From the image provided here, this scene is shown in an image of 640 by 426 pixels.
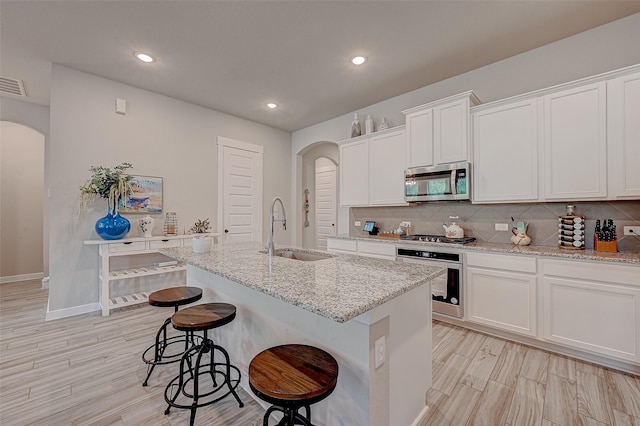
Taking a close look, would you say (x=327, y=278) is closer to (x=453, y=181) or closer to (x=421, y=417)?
(x=421, y=417)

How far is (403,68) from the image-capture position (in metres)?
3.21

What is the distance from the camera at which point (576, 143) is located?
7.97 feet

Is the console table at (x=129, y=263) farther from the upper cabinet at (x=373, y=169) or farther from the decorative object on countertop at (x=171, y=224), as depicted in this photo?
the upper cabinet at (x=373, y=169)

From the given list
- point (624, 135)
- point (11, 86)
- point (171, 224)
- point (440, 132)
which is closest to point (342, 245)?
point (440, 132)

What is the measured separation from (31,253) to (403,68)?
706 centimetres

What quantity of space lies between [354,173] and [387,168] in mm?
607

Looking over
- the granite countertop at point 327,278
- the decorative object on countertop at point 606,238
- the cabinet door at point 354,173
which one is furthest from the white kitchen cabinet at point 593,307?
the cabinet door at point 354,173

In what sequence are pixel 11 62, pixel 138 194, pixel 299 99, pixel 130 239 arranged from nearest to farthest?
pixel 11 62, pixel 130 239, pixel 138 194, pixel 299 99

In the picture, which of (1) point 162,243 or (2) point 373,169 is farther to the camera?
(2) point 373,169

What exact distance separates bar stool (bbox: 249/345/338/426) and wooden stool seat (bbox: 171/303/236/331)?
1.70ft

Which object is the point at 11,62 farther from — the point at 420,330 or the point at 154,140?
the point at 420,330

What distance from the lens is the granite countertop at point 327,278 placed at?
1.03 meters

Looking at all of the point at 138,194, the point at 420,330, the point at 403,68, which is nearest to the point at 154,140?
Answer: the point at 138,194

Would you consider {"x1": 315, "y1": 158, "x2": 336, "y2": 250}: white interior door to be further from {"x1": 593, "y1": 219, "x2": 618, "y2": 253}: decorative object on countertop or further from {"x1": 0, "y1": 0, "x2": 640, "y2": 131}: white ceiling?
{"x1": 593, "y1": 219, "x2": 618, "y2": 253}: decorative object on countertop
